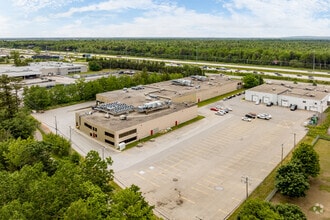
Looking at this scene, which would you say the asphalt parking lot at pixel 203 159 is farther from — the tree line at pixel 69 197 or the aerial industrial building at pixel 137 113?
the tree line at pixel 69 197

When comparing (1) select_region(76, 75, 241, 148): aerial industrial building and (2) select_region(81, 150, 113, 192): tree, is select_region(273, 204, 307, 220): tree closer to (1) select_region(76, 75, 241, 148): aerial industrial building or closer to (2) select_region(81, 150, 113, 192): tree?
(2) select_region(81, 150, 113, 192): tree

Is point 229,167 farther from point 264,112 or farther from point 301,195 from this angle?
point 264,112

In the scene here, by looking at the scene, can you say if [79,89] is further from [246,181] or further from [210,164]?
[246,181]


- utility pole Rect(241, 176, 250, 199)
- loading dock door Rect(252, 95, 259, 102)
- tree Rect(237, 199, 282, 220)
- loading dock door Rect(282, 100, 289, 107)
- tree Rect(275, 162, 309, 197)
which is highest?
loading dock door Rect(252, 95, 259, 102)

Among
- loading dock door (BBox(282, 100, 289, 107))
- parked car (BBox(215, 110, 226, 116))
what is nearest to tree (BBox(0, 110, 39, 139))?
Result: parked car (BBox(215, 110, 226, 116))

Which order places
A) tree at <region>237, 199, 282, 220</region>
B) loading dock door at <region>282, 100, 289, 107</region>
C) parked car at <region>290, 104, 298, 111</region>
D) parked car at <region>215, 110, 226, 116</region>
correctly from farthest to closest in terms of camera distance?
1. loading dock door at <region>282, 100, 289, 107</region>
2. parked car at <region>290, 104, 298, 111</region>
3. parked car at <region>215, 110, 226, 116</region>
4. tree at <region>237, 199, 282, 220</region>

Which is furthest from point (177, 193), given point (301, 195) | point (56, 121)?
point (56, 121)

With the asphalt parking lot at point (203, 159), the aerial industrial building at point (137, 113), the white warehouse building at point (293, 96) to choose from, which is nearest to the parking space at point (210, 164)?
the asphalt parking lot at point (203, 159)

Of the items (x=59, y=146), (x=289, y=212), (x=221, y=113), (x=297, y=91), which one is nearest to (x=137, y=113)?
(x=59, y=146)
